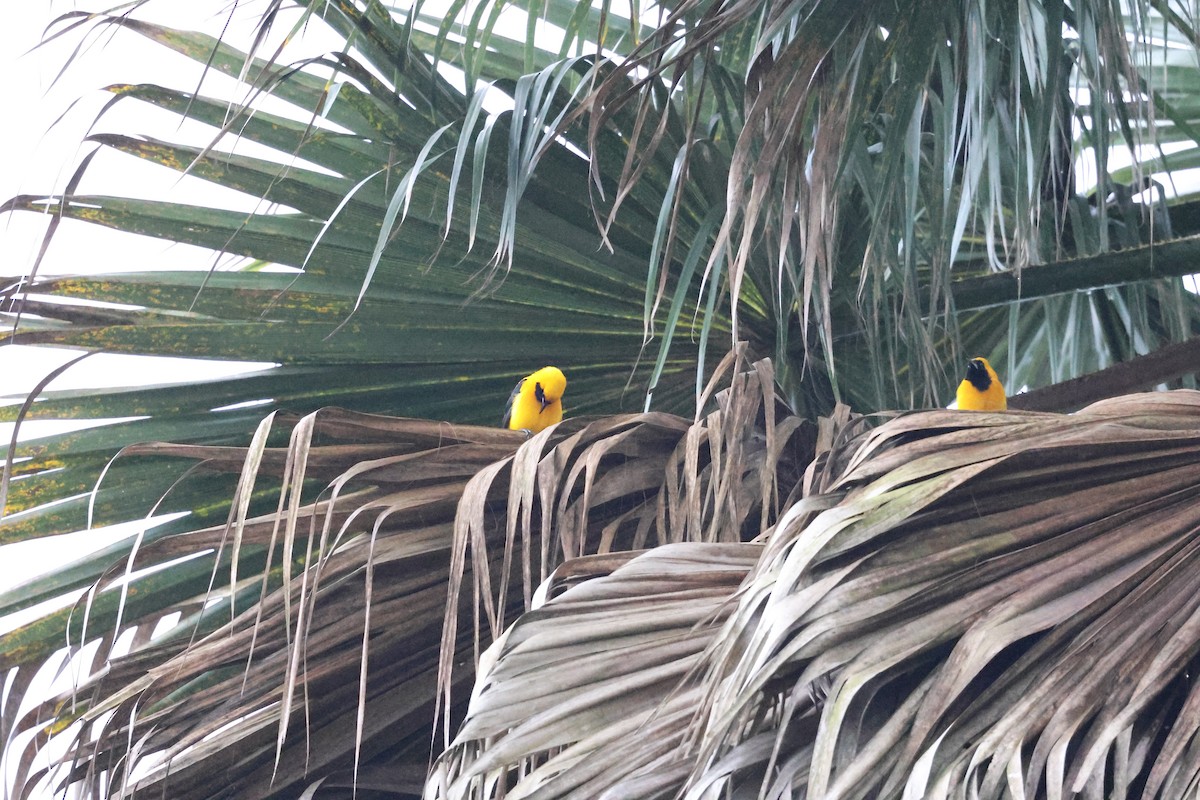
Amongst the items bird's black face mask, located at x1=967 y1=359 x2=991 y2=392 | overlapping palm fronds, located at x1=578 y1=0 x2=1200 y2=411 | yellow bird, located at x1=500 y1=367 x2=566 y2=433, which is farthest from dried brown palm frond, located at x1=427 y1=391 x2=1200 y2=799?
bird's black face mask, located at x1=967 y1=359 x2=991 y2=392

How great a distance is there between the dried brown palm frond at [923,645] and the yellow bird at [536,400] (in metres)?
1.00

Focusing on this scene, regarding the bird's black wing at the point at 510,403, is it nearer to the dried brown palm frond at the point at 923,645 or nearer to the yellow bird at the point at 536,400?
the yellow bird at the point at 536,400

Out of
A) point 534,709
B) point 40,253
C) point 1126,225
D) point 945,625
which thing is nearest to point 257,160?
point 40,253

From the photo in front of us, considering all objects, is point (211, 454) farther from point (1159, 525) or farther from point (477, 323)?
point (1159, 525)

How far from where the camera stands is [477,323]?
2.19 meters

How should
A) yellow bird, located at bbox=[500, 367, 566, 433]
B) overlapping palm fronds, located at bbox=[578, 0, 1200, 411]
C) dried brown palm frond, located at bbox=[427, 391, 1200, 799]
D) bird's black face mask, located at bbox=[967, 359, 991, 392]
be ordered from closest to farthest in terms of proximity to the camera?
dried brown palm frond, located at bbox=[427, 391, 1200, 799] < overlapping palm fronds, located at bbox=[578, 0, 1200, 411] < yellow bird, located at bbox=[500, 367, 566, 433] < bird's black face mask, located at bbox=[967, 359, 991, 392]

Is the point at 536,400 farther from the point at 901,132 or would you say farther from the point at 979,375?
the point at 979,375

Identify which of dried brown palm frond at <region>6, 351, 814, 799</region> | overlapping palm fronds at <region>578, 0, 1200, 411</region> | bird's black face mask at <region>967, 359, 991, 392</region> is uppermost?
overlapping palm fronds at <region>578, 0, 1200, 411</region>

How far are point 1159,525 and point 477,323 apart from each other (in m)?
1.27

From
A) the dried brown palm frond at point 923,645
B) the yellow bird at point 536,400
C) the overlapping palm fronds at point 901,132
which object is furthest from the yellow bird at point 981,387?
the dried brown palm frond at point 923,645

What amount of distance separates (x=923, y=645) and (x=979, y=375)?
2219 millimetres

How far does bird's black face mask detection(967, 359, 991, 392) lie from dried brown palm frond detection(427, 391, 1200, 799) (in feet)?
6.11

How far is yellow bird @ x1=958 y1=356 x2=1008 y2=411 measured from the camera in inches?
126

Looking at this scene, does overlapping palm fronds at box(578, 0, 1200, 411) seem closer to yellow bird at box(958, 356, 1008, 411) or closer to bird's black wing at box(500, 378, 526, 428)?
bird's black wing at box(500, 378, 526, 428)
